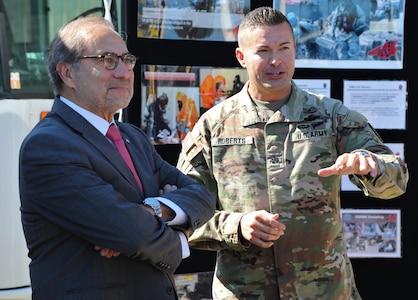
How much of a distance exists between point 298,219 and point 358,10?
1803mm

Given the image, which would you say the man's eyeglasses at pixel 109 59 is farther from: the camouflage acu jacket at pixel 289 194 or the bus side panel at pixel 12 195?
the bus side panel at pixel 12 195

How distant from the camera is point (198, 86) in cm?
410

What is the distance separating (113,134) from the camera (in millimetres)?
2422

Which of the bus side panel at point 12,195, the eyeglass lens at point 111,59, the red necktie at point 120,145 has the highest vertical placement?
the eyeglass lens at point 111,59

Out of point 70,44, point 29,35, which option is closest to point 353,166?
point 70,44

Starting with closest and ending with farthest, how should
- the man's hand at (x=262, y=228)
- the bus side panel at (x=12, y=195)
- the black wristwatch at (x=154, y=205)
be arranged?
the black wristwatch at (x=154, y=205) < the man's hand at (x=262, y=228) < the bus side panel at (x=12, y=195)

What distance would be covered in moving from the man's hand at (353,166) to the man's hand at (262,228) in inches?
12.2

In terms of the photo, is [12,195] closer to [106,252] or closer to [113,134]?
[113,134]

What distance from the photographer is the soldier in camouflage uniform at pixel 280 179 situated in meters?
2.87

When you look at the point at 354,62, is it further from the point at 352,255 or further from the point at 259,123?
the point at 259,123

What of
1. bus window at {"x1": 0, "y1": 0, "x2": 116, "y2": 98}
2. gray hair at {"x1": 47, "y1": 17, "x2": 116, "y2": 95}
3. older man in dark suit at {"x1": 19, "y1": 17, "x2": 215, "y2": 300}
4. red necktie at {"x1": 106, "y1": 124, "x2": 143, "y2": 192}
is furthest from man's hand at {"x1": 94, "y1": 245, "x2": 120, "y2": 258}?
bus window at {"x1": 0, "y1": 0, "x2": 116, "y2": 98}

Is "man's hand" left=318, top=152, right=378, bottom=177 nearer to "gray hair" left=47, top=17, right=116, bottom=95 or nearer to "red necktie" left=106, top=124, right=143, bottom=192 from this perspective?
"red necktie" left=106, top=124, right=143, bottom=192

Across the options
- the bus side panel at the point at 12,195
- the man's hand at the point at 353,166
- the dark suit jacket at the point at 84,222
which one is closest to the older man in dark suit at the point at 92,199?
the dark suit jacket at the point at 84,222

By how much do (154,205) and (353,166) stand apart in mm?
747
